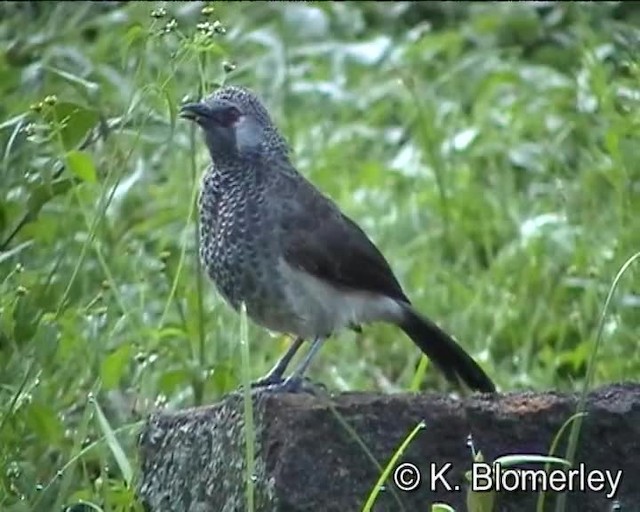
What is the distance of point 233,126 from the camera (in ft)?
13.9

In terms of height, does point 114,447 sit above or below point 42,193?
below

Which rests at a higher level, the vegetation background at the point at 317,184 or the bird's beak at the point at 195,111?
the bird's beak at the point at 195,111

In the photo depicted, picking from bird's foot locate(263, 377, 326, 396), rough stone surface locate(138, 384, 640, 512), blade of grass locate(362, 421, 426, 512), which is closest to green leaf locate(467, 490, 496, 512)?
blade of grass locate(362, 421, 426, 512)

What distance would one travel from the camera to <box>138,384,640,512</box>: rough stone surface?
333cm

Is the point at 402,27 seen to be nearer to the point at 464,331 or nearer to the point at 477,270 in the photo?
the point at 477,270

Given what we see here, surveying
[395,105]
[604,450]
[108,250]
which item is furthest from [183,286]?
[395,105]

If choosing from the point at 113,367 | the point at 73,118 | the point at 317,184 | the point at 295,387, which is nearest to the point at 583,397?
the point at 295,387

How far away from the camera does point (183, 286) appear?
504 centimetres

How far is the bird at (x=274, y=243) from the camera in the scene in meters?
4.02

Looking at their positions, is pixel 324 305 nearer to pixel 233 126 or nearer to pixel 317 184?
pixel 233 126

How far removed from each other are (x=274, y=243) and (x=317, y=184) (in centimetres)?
335
